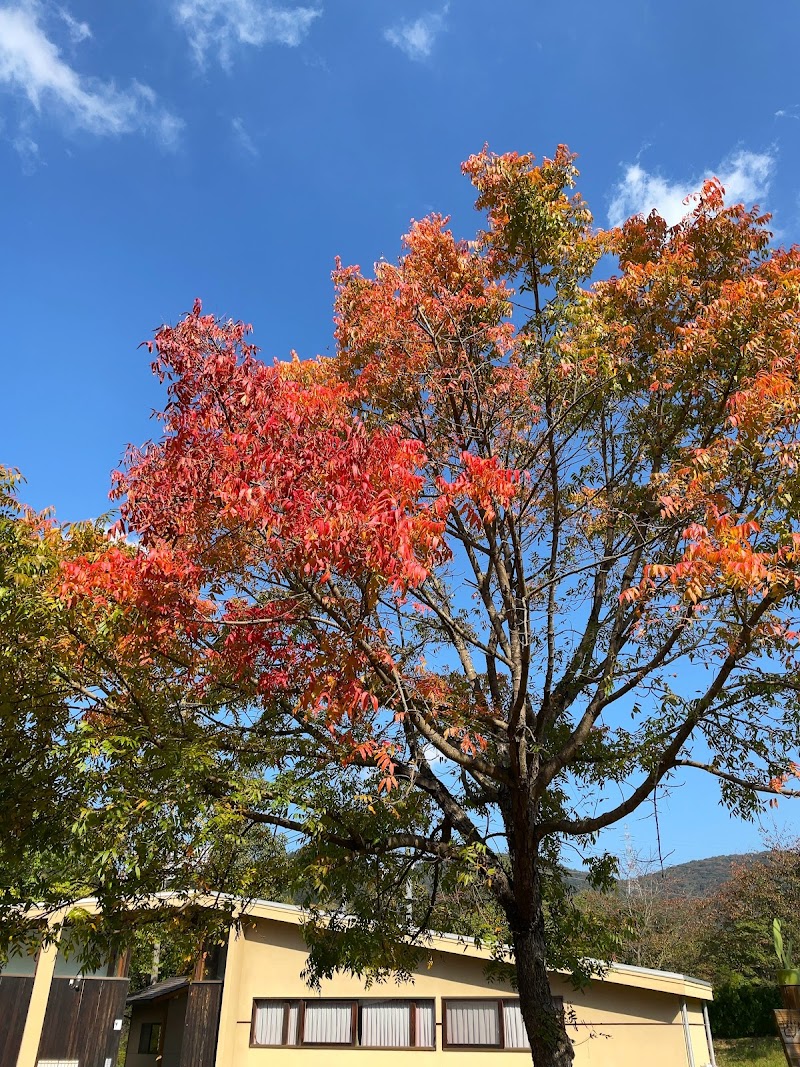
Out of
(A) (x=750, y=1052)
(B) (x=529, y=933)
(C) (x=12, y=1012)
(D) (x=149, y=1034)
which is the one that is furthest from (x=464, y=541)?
(A) (x=750, y=1052)

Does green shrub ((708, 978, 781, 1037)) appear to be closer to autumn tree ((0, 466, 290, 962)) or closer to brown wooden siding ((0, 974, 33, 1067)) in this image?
brown wooden siding ((0, 974, 33, 1067))

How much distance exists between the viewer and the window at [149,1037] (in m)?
20.3

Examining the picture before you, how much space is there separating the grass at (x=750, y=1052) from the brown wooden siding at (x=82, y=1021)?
17196mm

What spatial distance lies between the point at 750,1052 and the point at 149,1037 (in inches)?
753

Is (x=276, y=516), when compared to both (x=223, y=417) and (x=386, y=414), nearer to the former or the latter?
(x=223, y=417)

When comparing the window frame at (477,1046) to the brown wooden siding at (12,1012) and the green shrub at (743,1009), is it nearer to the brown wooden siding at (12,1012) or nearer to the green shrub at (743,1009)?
the brown wooden siding at (12,1012)

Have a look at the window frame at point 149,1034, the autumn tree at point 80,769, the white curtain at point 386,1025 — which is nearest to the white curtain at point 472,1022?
the white curtain at point 386,1025

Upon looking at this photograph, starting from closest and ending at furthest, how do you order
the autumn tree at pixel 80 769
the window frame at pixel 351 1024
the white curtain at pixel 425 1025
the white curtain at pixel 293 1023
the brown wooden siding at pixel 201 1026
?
the autumn tree at pixel 80 769 → the white curtain at pixel 425 1025 → the window frame at pixel 351 1024 → the brown wooden siding at pixel 201 1026 → the white curtain at pixel 293 1023

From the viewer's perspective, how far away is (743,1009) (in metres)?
28.5

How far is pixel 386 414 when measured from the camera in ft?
29.8

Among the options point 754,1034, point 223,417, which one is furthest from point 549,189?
point 754,1034

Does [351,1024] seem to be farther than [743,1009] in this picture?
No

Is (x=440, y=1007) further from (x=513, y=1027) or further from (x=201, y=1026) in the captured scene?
(x=201, y=1026)

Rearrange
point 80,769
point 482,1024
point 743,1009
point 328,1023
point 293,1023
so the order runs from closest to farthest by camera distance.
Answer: point 80,769 → point 482,1024 → point 328,1023 → point 293,1023 → point 743,1009
